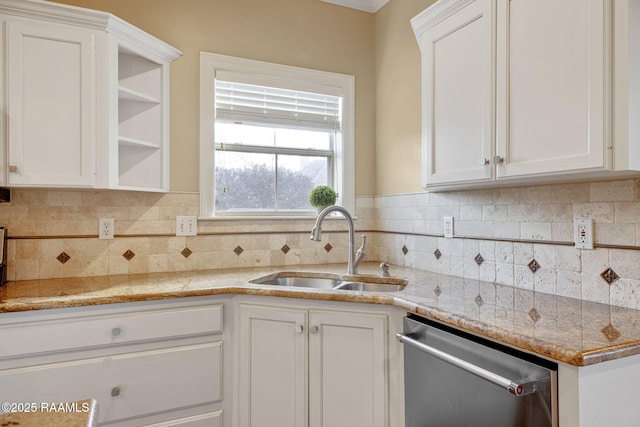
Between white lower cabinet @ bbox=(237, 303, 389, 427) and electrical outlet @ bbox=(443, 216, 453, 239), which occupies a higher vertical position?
electrical outlet @ bbox=(443, 216, 453, 239)

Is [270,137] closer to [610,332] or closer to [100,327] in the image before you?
[100,327]

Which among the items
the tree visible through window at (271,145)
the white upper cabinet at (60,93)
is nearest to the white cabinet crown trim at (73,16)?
the white upper cabinet at (60,93)

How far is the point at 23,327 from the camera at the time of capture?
5.16 ft

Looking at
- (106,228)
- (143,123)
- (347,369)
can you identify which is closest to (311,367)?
(347,369)

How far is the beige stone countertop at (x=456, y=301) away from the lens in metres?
1.08

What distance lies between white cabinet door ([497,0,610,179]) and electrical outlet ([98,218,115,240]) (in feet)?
6.62

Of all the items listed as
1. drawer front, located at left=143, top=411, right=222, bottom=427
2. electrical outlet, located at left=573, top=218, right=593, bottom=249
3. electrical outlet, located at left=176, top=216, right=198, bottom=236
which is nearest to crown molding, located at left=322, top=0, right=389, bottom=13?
electrical outlet, located at left=176, top=216, right=198, bottom=236

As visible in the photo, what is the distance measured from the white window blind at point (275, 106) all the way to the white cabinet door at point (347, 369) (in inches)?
56.5

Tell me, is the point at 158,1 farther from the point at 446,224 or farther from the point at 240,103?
the point at 446,224

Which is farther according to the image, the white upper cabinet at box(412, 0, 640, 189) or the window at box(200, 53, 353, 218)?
the window at box(200, 53, 353, 218)

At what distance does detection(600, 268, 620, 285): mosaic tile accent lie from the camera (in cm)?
146

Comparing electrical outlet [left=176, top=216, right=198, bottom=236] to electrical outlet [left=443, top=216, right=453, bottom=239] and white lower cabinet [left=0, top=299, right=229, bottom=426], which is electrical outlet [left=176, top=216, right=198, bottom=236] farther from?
electrical outlet [left=443, top=216, right=453, bottom=239]

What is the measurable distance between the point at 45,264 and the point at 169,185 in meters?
0.76

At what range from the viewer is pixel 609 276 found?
1475 millimetres
